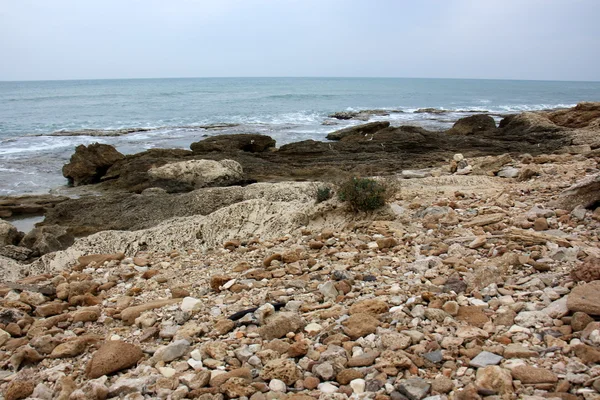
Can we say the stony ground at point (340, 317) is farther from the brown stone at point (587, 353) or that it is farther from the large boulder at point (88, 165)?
the large boulder at point (88, 165)

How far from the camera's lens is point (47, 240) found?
848cm

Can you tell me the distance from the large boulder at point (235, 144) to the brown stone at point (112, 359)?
15219mm

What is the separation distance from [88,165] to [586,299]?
15585 millimetres

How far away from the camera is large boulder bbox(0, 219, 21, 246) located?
8.59m

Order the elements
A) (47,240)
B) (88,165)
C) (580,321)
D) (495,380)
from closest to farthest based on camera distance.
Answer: (495,380) → (580,321) → (47,240) → (88,165)

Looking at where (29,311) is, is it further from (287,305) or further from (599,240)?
(599,240)

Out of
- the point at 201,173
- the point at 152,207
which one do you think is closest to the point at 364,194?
the point at 152,207

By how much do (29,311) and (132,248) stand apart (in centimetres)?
258

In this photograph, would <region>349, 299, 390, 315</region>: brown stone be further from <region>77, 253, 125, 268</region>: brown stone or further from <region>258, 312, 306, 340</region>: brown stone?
<region>77, 253, 125, 268</region>: brown stone

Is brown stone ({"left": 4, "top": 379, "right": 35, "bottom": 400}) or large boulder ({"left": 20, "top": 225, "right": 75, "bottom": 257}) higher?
brown stone ({"left": 4, "top": 379, "right": 35, "bottom": 400})

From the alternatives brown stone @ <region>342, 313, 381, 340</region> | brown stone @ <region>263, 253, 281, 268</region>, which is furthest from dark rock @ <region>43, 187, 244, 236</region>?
brown stone @ <region>342, 313, 381, 340</region>

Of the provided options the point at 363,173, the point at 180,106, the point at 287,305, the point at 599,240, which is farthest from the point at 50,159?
the point at 180,106

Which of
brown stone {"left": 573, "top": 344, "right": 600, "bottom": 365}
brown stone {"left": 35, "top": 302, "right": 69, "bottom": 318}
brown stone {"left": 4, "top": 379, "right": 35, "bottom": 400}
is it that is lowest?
brown stone {"left": 35, "top": 302, "right": 69, "bottom": 318}

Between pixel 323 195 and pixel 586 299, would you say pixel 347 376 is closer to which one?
pixel 586 299
